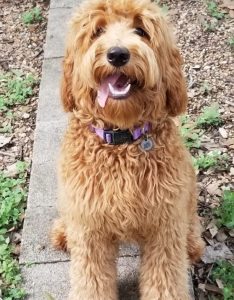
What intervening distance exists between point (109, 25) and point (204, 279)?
1.63m

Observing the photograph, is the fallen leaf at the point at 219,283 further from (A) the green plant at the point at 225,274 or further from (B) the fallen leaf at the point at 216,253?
(B) the fallen leaf at the point at 216,253

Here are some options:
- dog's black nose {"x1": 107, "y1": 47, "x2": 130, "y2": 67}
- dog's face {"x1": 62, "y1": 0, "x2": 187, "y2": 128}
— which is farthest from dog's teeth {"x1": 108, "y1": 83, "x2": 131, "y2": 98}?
dog's black nose {"x1": 107, "y1": 47, "x2": 130, "y2": 67}

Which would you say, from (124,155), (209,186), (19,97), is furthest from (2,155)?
(124,155)

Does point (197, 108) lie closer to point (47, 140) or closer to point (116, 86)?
point (47, 140)

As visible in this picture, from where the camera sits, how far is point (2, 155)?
4.51 meters

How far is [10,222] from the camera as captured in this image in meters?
3.95

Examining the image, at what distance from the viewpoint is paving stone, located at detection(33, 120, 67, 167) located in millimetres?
4273

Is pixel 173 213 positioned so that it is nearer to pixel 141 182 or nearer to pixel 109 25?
pixel 141 182

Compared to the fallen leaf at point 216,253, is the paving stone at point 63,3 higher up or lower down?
higher up

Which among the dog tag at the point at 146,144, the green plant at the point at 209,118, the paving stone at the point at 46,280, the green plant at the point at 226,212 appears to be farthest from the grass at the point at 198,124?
the dog tag at the point at 146,144

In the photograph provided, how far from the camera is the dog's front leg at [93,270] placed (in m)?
3.19

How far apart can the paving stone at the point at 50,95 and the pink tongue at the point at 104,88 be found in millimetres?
1830

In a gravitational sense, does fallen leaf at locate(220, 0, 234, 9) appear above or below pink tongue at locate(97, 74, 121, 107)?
above

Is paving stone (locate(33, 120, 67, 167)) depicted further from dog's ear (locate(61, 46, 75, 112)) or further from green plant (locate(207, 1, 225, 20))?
green plant (locate(207, 1, 225, 20))
